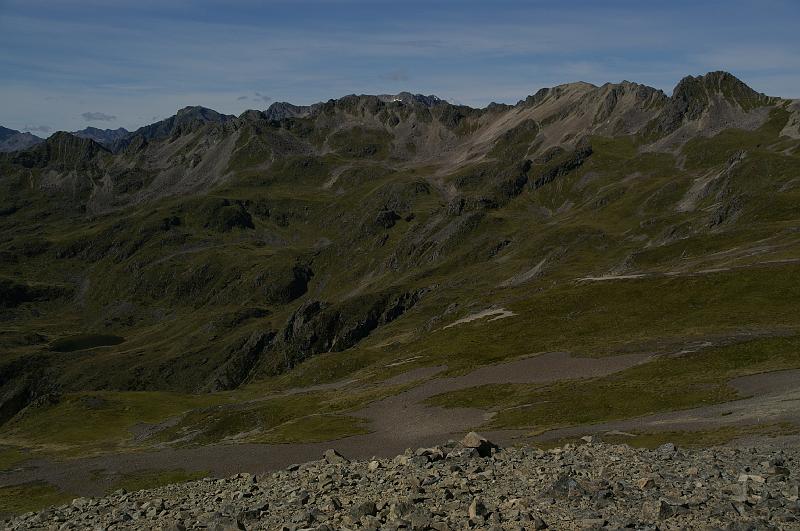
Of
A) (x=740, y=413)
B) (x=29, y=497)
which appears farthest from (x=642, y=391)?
(x=29, y=497)

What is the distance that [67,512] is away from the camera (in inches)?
1633

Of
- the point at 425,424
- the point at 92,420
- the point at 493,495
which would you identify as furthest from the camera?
the point at 92,420

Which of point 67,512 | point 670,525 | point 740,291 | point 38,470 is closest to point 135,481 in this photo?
point 38,470

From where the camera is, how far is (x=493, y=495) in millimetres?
31719

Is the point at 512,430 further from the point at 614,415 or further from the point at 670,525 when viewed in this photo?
the point at 670,525

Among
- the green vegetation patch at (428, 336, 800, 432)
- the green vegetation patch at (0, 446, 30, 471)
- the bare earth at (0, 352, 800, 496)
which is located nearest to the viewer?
the bare earth at (0, 352, 800, 496)

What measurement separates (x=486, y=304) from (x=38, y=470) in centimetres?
11266

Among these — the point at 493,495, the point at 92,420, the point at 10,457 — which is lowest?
the point at 92,420

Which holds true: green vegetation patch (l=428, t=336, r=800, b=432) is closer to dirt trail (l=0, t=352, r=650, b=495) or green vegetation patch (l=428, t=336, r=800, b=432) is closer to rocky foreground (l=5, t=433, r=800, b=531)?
dirt trail (l=0, t=352, r=650, b=495)

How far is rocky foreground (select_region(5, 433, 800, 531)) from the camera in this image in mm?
27875

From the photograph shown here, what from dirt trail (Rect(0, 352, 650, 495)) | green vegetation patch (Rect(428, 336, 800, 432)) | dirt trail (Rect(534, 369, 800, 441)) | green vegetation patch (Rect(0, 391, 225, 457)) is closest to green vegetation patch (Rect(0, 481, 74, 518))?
dirt trail (Rect(0, 352, 650, 495))

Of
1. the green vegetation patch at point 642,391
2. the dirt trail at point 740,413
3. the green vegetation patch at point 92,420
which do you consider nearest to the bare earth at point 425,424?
the dirt trail at point 740,413

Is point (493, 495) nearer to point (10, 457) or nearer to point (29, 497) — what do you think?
point (29, 497)

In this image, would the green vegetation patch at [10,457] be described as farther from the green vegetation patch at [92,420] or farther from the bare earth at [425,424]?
the green vegetation patch at [92,420]
